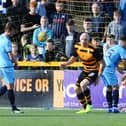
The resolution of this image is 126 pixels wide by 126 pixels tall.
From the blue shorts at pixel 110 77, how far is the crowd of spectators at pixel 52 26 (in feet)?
3.16

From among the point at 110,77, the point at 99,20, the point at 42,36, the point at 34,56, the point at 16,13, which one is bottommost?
the point at 110,77

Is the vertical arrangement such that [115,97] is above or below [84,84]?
below

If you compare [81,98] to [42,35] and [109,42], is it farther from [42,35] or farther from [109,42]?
[42,35]

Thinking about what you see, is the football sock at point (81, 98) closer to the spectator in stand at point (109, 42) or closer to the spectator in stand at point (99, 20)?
the spectator in stand at point (109, 42)

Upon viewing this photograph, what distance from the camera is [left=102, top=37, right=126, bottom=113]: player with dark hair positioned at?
15.6 m

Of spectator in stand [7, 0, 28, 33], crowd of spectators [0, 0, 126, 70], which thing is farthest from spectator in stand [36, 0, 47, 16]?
spectator in stand [7, 0, 28, 33]

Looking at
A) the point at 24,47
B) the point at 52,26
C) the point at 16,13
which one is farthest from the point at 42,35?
the point at 16,13

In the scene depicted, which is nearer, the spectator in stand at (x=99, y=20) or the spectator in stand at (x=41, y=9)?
the spectator in stand at (x=99, y=20)

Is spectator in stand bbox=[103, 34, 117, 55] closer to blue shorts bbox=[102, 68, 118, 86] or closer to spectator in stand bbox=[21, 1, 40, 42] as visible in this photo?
blue shorts bbox=[102, 68, 118, 86]

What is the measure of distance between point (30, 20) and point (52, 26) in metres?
0.68

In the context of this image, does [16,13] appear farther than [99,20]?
Yes

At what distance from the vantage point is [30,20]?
714 inches

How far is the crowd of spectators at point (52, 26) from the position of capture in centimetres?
1744

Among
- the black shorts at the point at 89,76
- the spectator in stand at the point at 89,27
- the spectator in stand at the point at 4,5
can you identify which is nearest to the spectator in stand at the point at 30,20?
the spectator in stand at the point at 4,5
